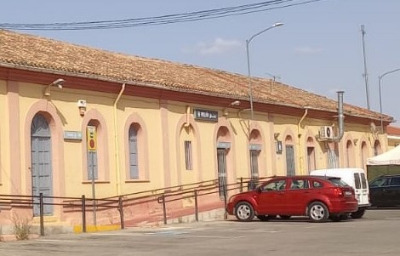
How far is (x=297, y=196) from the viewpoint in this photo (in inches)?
994

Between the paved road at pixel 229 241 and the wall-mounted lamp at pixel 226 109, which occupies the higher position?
the wall-mounted lamp at pixel 226 109

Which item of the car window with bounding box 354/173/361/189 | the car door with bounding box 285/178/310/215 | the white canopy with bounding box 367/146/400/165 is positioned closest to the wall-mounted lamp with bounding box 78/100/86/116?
the car door with bounding box 285/178/310/215

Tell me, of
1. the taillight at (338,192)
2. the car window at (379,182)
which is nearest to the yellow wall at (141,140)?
the car window at (379,182)

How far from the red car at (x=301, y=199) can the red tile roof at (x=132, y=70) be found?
505 centimetres

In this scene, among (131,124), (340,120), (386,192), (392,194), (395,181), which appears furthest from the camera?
(340,120)

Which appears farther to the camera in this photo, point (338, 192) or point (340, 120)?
point (340, 120)

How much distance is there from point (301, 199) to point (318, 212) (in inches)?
27.4

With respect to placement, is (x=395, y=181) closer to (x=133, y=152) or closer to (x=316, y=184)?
(x=316, y=184)

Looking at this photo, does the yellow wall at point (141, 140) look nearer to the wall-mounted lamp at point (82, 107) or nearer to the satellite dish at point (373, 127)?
the wall-mounted lamp at point (82, 107)

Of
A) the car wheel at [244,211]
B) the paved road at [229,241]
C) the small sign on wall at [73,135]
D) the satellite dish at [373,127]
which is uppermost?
the satellite dish at [373,127]

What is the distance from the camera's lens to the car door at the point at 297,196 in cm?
2517

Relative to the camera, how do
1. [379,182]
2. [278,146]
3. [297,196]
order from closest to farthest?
[297,196]
[379,182]
[278,146]

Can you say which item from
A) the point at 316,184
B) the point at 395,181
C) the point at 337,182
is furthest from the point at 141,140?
the point at 395,181

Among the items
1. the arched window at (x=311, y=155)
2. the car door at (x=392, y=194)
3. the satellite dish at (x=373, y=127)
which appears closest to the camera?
the car door at (x=392, y=194)
